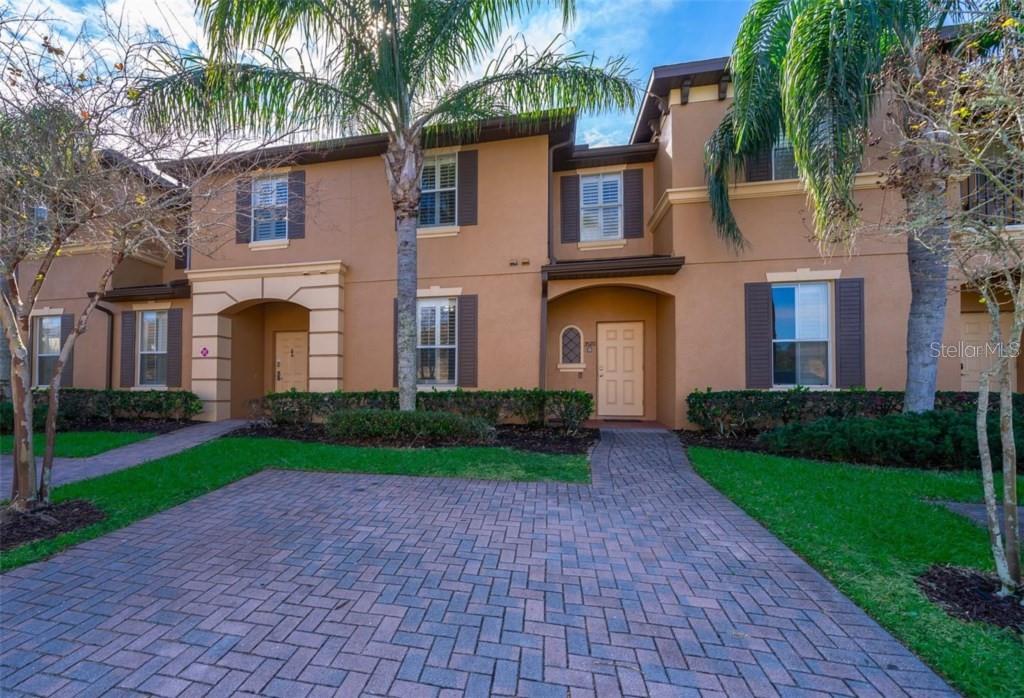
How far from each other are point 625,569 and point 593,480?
252 centimetres

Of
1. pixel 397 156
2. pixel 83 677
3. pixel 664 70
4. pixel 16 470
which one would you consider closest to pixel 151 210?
pixel 16 470

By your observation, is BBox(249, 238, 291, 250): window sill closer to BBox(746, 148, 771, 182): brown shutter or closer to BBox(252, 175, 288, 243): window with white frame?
BBox(252, 175, 288, 243): window with white frame

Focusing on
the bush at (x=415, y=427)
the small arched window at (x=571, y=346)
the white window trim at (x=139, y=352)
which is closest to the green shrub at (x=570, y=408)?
the bush at (x=415, y=427)

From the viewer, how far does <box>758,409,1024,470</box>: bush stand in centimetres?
614

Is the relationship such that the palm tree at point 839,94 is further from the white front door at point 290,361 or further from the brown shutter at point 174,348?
the brown shutter at point 174,348

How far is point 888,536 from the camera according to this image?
3.99 metres

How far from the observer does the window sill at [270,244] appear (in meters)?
11.1

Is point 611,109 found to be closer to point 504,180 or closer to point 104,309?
point 504,180

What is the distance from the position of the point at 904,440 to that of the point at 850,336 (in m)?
3.16

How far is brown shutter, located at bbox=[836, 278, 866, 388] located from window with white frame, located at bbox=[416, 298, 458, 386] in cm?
778

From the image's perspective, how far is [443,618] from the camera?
9.22 feet

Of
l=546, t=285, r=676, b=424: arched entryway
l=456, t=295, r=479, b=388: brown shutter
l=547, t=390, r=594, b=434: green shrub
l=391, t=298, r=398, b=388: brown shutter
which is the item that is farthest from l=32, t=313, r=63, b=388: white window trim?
l=547, t=390, r=594, b=434: green shrub
